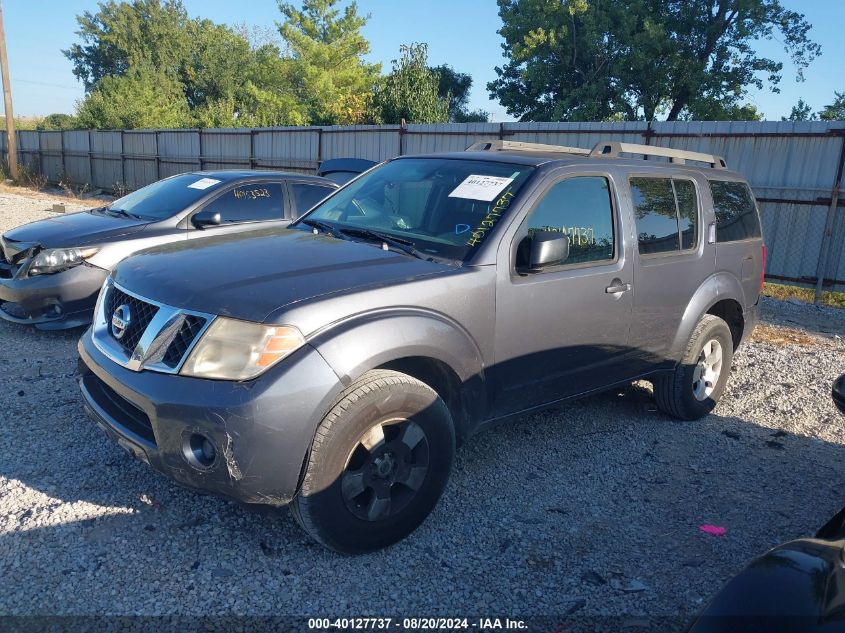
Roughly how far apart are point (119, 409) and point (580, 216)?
271cm

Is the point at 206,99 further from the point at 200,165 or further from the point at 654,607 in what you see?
the point at 654,607

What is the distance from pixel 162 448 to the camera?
2814 millimetres

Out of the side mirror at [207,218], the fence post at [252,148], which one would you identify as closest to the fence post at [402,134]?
the fence post at [252,148]

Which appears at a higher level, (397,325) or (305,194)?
(305,194)

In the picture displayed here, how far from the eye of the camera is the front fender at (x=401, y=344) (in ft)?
9.24

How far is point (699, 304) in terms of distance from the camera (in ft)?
15.6

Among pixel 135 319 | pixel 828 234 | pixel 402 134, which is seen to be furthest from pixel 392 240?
pixel 402 134

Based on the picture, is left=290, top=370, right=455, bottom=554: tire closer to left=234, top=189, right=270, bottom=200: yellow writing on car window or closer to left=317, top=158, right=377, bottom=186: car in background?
left=234, top=189, right=270, bottom=200: yellow writing on car window

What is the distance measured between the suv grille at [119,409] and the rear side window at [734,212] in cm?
407

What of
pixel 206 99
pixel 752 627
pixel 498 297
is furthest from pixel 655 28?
pixel 206 99

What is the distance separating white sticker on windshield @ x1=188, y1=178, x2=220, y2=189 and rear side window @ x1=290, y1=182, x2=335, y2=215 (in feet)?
2.69

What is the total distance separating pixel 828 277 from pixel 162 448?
10.6 meters

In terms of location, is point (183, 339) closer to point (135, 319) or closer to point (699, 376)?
point (135, 319)

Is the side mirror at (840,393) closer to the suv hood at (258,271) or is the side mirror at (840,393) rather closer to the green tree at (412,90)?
the suv hood at (258,271)
